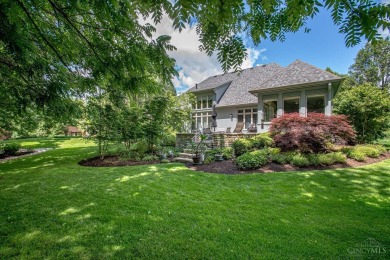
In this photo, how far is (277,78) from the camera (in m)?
13.5

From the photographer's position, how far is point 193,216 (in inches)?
147

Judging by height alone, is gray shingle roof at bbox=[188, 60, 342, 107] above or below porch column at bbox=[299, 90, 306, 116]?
above

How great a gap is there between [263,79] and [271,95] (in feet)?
19.8

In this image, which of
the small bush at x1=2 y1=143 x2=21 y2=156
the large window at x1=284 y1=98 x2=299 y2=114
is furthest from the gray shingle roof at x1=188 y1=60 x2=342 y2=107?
the small bush at x1=2 y1=143 x2=21 y2=156

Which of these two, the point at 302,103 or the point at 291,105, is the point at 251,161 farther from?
the point at 291,105

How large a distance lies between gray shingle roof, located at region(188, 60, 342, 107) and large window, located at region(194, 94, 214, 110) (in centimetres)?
97

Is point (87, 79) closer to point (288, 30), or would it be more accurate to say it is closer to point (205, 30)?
point (205, 30)

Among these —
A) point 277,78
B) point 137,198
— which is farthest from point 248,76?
point 137,198

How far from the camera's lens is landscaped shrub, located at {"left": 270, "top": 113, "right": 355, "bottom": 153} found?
27.6 ft

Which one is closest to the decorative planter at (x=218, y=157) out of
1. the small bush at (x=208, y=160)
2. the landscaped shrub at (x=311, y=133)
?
the small bush at (x=208, y=160)

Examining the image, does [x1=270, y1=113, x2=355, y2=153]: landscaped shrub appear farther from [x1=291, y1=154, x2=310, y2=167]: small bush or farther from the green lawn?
the green lawn

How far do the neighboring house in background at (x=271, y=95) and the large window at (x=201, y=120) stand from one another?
108 millimetres

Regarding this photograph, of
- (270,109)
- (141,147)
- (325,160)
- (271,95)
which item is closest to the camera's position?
(325,160)

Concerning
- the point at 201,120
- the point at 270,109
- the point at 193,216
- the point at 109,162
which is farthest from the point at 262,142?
the point at 201,120
